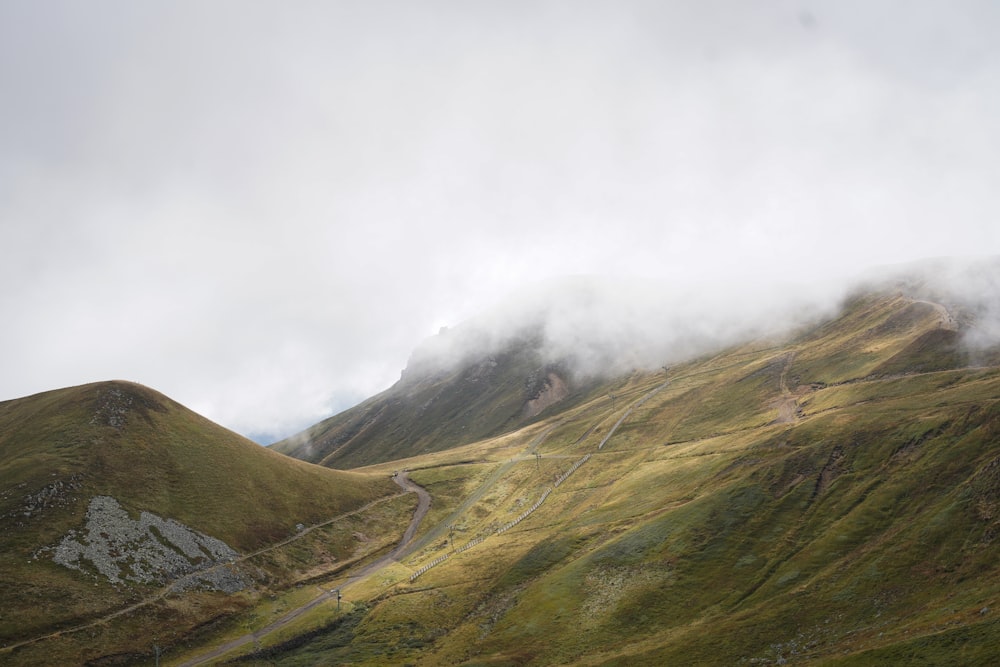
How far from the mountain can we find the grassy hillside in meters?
28.9

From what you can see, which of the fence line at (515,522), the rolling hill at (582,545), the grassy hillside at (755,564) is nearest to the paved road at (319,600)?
the rolling hill at (582,545)

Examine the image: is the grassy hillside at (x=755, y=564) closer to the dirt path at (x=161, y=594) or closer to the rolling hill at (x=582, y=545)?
the rolling hill at (x=582, y=545)

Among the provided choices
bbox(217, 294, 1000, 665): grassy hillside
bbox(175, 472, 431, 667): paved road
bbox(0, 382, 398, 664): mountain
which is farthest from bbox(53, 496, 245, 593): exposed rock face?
bbox(217, 294, 1000, 665): grassy hillside

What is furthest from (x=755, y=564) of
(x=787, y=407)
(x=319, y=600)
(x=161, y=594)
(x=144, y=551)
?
(x=144, y=551)

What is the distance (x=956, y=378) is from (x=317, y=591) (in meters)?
164

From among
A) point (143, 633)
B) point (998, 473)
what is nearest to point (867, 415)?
point (998, 473)

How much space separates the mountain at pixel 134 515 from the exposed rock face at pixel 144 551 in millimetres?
318

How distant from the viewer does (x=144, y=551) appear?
120 meters

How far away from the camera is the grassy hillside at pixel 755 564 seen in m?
67.6

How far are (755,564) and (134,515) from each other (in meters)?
132

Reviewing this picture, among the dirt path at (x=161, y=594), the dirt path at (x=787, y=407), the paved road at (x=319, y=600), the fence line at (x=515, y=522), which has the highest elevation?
the dirt path at (x=161, y=594)

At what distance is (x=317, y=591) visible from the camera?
414ft

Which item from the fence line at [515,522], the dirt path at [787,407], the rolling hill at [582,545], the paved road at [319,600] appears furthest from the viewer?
the dirt path at [787,407]

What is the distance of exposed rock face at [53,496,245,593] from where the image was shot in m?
112
